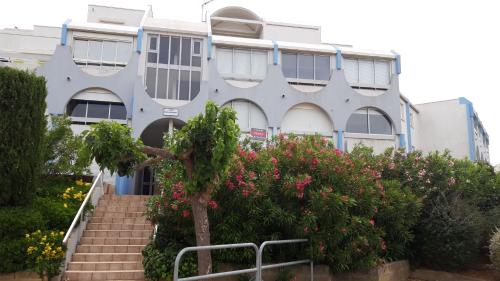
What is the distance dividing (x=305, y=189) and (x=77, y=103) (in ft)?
53.1

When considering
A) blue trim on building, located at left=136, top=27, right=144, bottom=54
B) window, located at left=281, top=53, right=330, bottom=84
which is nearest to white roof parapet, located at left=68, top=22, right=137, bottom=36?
blue trim on building, located at left=136, top=27, right=144, bottom=54

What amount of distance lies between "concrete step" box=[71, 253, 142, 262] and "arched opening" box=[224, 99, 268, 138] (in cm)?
1294

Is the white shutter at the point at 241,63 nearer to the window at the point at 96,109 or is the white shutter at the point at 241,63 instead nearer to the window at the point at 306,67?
the window at the point at 306,67

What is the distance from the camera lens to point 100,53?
2250 centimetres

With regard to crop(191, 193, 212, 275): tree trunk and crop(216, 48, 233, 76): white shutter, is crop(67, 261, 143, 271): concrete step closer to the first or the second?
crop(191, 193, 212, 275): tree trunk

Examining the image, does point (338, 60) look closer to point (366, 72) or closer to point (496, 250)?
point (366, 72)

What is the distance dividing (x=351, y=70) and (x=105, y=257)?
1833 centimetres

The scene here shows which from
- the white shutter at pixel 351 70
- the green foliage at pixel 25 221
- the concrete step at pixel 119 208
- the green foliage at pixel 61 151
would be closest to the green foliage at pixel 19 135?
the green foliage at pixel 25 221

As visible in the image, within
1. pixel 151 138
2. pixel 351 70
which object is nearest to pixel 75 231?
pixel 151 138

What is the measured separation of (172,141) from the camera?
812 cm

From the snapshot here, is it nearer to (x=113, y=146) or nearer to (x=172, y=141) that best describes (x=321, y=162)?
(x=172, y=141)

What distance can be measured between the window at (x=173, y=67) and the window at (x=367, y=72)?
27.9 ft

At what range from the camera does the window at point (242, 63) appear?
23609 mm

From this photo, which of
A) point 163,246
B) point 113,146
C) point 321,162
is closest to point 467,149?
point 321,162
